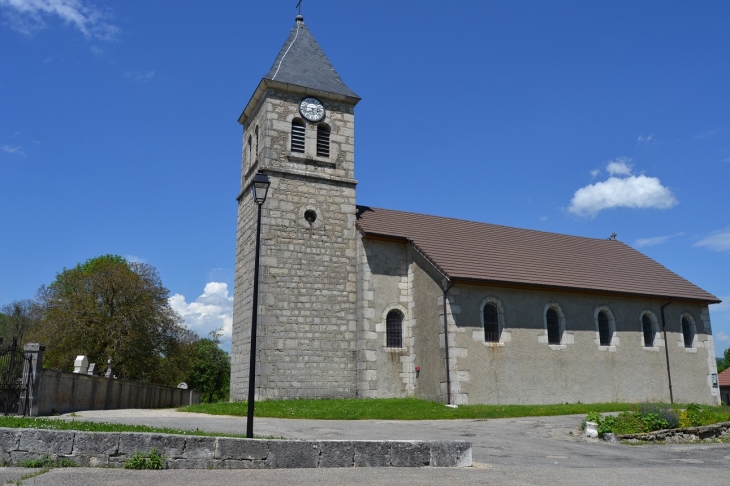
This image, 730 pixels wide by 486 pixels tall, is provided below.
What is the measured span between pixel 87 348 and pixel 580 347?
2809cm

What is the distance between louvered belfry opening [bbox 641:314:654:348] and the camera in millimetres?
25883

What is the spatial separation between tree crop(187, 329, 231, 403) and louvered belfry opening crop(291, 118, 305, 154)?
3918 centimetres

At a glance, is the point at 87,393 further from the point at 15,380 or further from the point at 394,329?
the point at 394,329

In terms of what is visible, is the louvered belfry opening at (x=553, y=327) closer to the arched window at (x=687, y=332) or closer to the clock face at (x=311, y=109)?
the arched window at (x=687, y=332)

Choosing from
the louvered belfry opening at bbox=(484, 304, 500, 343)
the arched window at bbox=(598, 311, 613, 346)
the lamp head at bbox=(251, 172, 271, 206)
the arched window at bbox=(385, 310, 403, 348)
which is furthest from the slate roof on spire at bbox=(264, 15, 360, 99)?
the arched window at bbox=(598, 311, 613, 346)

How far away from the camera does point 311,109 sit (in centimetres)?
2412

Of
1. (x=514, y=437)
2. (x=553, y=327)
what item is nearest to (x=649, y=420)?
(x=514, y=437)

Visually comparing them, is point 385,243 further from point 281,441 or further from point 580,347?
point 281,441

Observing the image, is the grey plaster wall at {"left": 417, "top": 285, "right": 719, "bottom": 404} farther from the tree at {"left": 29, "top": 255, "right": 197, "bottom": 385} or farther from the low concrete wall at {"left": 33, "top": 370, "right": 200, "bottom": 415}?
the tree at {"left": 29, "top": 255, "right": 197, "bottom": 385}

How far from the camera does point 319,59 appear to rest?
85.2 feet

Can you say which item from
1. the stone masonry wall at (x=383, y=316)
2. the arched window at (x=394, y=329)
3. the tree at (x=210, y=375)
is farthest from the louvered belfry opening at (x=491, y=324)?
the tree at (x=210, y=375)

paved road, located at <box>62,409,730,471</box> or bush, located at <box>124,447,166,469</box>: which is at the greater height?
bush, located at <box>124,447,166,469</box>

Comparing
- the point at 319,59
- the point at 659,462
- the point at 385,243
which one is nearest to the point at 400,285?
the point at 385,243

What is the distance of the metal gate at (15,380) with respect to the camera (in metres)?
16.0
